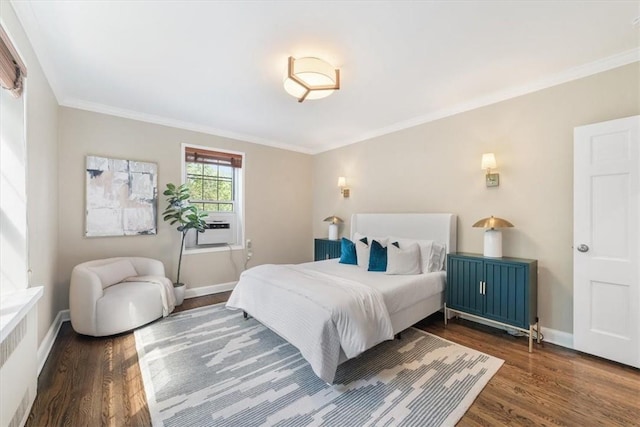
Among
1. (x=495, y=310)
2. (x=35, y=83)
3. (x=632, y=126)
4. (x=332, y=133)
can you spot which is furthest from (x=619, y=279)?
(x=35, y=83)

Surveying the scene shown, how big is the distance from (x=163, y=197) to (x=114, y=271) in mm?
1166

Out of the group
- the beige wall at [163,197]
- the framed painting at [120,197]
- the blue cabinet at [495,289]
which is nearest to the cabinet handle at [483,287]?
the blue cabinet at [495,289]

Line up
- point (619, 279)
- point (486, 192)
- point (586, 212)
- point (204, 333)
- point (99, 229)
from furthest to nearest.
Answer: point (99, 229)
point (486, 192)
point (204, 333)
point (586, 212)
point (619, 279)

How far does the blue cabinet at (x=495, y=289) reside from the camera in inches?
100.0

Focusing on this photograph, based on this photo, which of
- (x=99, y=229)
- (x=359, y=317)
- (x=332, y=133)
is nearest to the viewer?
(x=359, y=317)

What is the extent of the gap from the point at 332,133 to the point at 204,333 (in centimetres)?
340

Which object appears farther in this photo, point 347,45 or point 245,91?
point 245,91

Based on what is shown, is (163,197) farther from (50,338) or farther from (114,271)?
(50,338)

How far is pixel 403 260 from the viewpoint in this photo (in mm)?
3066

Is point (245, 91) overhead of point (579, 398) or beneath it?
overhead

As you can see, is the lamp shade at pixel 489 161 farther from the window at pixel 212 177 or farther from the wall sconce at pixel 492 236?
the window at pixel 212 177

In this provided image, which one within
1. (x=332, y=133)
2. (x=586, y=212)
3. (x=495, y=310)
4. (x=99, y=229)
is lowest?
(x=495, y=310)

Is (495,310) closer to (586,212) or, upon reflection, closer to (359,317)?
(586,212)

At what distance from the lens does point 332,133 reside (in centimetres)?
445
